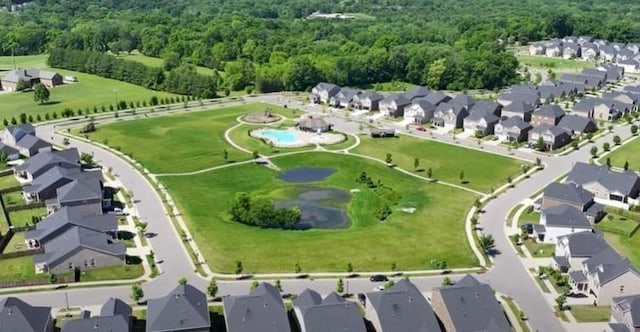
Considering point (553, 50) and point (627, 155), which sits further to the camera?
point (553, 50)

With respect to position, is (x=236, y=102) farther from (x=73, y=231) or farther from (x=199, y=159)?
(x=73, y=231)

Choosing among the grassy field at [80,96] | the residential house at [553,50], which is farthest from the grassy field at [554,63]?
the grassy field at [80,96]

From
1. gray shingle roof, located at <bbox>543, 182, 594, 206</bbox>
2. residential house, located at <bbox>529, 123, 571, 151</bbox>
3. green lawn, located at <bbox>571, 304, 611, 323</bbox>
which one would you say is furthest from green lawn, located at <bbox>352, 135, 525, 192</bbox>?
green lawn, located at <bbox>571, 304, 611, 323</bbox>

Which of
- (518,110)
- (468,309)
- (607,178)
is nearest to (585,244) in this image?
(468,309)

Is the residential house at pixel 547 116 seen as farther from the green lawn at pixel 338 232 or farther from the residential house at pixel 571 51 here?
the residential house at pixel 571 51

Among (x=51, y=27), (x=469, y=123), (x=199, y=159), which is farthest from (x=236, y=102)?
(x=51, y=27)

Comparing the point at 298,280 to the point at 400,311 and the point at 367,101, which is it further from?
the point at 367,101
